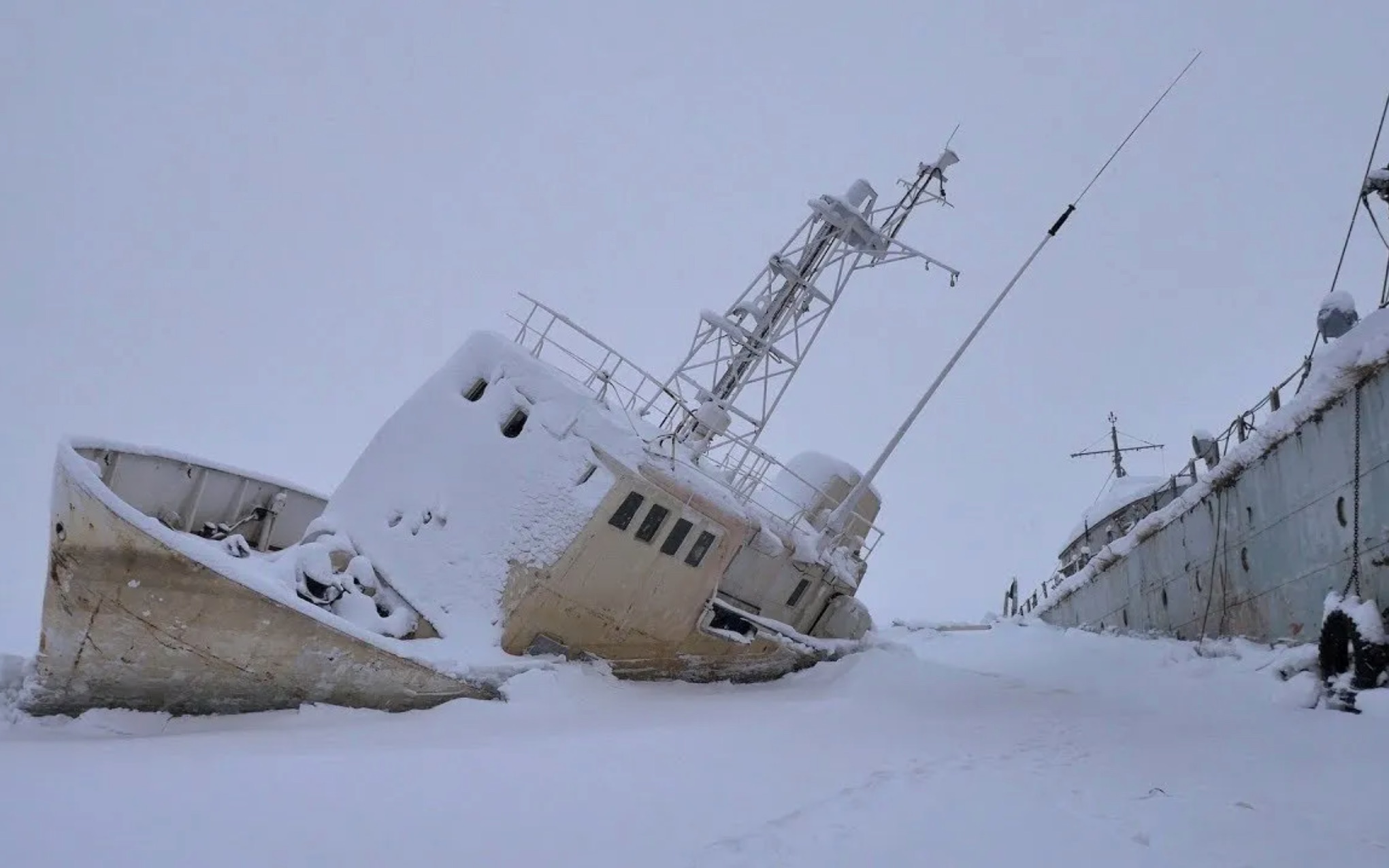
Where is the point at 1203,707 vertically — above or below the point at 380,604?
above

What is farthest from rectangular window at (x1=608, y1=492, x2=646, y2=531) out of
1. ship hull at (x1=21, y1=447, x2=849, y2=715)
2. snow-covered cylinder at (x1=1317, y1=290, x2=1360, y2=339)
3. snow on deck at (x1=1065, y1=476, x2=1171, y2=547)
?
snow on deck at (x1=1065, y1=476, x2=1171, y2=547)

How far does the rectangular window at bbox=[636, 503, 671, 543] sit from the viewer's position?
12.7 meters

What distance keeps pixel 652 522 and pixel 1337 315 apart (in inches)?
443

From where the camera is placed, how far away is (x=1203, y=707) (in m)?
11.6

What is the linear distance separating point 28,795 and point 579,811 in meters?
3.75

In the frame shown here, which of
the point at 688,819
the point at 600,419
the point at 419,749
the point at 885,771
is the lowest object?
the point at 419,749

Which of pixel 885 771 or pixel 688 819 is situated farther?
pixel 885 771

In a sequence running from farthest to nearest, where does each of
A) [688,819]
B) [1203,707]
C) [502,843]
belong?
[1203,707]
[688,819]
[502,843]

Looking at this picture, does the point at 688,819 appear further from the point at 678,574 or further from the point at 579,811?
the point at 678,574

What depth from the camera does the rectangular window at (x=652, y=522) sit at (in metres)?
12.7

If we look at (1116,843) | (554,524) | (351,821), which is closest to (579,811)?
(351,821)

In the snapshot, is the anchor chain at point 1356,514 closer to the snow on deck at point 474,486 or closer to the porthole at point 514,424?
the snow on deck at point 474,486

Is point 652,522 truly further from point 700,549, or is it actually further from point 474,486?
point 474,486

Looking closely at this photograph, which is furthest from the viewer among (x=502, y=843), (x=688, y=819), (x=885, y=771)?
(x=885, y=771)
